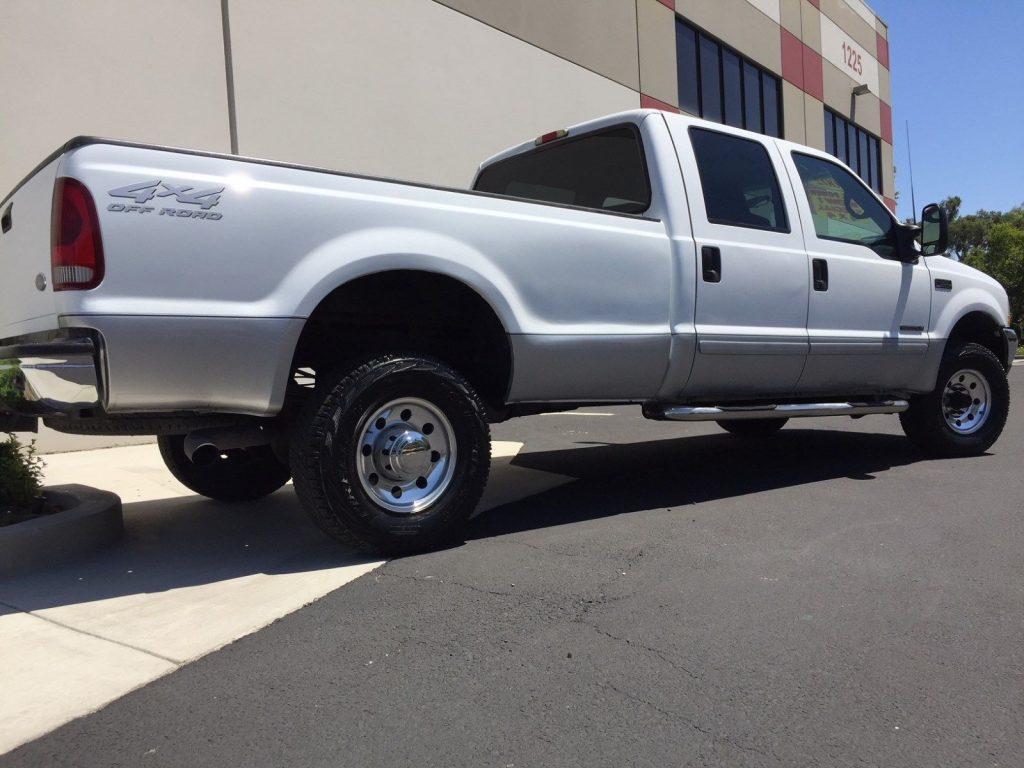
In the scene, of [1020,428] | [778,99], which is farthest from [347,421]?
[778,99]

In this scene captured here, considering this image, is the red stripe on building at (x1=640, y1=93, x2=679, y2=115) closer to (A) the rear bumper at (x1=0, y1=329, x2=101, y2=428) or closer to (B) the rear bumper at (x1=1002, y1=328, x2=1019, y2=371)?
(B) the rear bumper at (x1=1002, y1=328, x2=1019, y2=371)

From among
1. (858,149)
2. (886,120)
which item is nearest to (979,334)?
(858,149)

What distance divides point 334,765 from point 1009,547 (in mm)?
3136

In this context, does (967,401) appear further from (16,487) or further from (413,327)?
(16,487)

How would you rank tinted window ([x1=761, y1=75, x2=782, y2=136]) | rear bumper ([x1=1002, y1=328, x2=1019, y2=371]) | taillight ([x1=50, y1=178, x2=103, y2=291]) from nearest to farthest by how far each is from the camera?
taillight ([x1=50, y1=178, x2=103, y2=291]) → rear bumper ([x1=1002, y1=328, x2=1019, y2=371]) → tinted window ([x1=761, y1=75, x2=782, y2=136])

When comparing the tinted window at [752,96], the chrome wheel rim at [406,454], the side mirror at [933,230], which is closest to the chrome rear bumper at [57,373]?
the chrome wheel rim at [406,454]

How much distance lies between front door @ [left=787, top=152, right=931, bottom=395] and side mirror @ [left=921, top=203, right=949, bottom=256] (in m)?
0.13

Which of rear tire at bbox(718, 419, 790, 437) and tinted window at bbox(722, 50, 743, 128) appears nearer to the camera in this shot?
rear tire at bbox(718, 419, 790, 437)

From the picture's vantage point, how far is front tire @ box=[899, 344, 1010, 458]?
6.05 metres

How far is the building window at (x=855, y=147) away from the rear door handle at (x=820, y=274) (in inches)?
778

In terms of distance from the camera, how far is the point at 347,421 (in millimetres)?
3416

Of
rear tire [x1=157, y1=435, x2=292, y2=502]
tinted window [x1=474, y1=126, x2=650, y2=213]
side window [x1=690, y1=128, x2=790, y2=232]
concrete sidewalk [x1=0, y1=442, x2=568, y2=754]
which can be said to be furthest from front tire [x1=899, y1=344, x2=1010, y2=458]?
rear tire [x1=157, y1=435, x2=292, y2=502]

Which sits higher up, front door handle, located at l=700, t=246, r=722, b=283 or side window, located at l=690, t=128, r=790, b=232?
side window, located at l=690, t=128, r=790, b=232

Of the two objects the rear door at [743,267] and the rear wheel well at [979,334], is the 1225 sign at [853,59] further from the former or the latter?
the rear door at [743,267]
